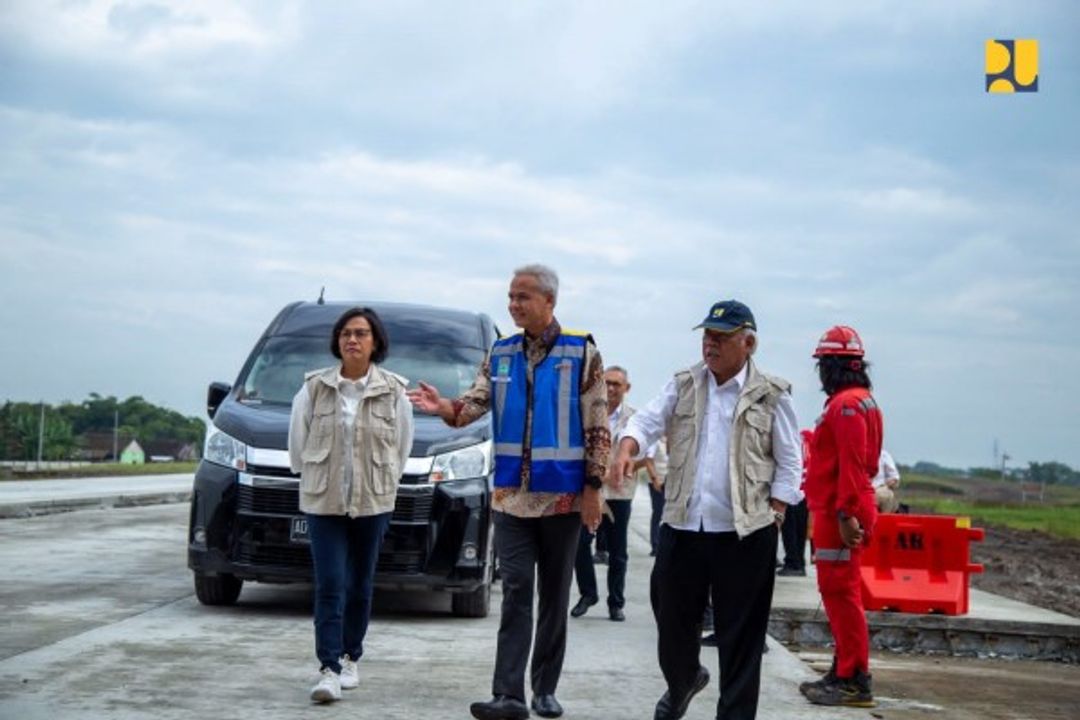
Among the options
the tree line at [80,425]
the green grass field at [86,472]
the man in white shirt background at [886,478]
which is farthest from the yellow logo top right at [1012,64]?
the tree line at [80,425]

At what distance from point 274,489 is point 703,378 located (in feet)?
15.4

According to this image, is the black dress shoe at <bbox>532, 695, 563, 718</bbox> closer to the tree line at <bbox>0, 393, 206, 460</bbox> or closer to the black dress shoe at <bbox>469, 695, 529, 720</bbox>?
the black dress shoe at <bbox>469, 695, 529, 720</bbox>

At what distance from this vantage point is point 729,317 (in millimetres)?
6730

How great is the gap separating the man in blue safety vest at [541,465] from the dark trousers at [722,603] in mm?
494

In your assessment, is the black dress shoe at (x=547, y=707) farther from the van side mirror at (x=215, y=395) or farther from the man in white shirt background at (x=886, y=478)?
the man in white shirt background at (x=886, y=478)

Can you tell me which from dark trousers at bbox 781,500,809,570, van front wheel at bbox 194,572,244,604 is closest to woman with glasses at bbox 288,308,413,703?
van front wheel at bbox 194,572,244,604

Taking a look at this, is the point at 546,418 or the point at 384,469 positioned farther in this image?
the point at 384,469

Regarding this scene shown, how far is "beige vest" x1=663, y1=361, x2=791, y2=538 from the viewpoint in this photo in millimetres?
6609

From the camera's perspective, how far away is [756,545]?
21.8 ft

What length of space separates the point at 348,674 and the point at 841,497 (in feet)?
8.84

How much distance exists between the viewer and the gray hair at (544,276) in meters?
7.23

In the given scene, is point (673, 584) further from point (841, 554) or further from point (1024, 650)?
point (1024, 650)

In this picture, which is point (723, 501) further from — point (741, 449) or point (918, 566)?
point (918, 566)

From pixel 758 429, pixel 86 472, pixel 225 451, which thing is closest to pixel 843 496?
pixel 758 429
